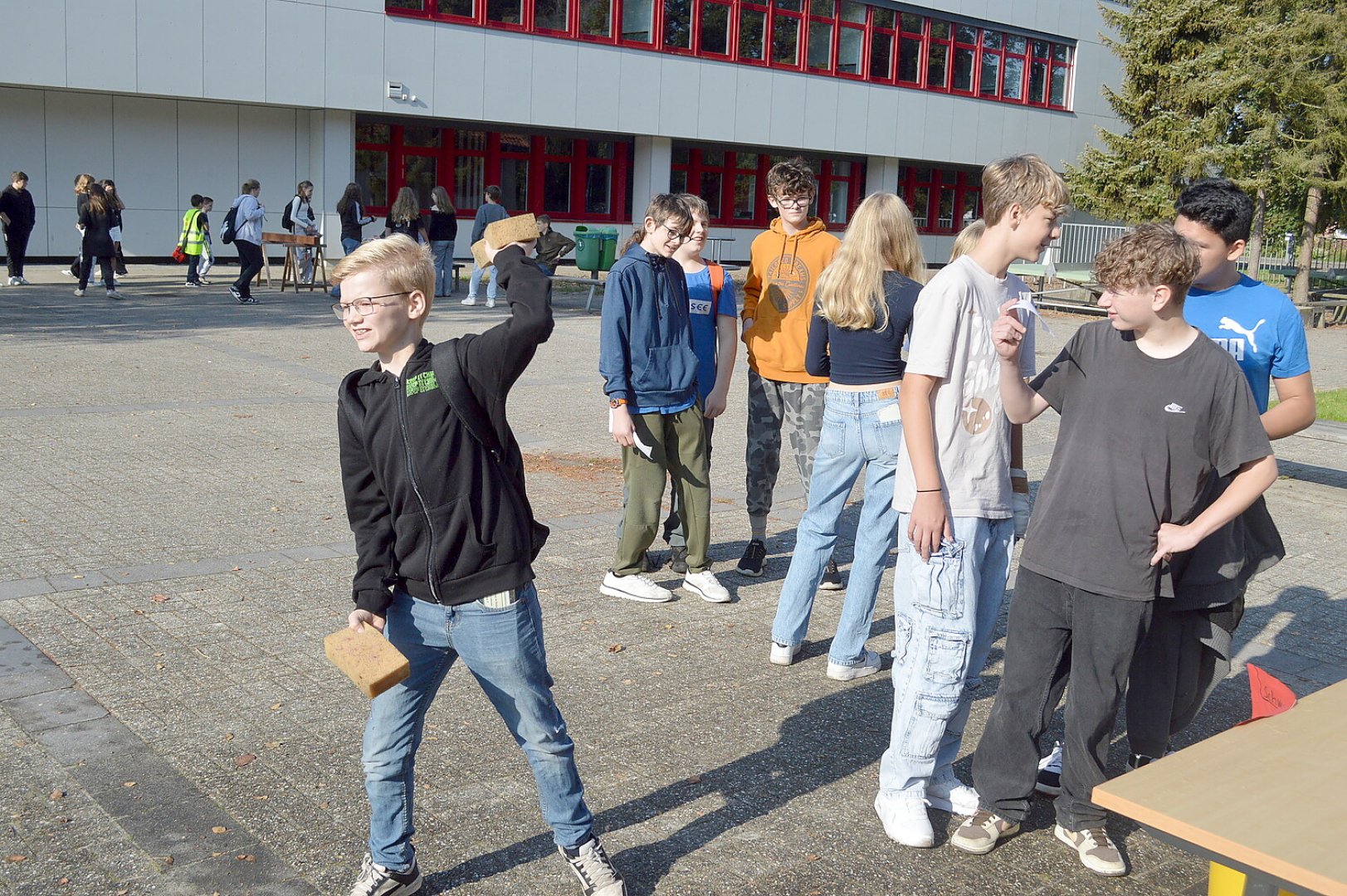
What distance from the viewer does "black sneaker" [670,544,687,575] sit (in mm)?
6508

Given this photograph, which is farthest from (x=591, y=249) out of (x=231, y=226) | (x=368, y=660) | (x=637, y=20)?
(x=368, y=660)

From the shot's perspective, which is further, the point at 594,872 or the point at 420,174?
the point at 420,174

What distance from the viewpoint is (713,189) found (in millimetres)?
34750

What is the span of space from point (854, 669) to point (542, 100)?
25840 mm

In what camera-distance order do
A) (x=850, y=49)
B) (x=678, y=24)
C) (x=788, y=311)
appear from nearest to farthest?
1. (x=788, y=311)
2. (x=678, y=24)
3. (x=850, y=49)

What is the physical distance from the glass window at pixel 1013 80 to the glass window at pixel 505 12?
1723 cm

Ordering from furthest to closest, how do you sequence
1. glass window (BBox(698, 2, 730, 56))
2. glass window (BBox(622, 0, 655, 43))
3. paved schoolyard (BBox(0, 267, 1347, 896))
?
glass window (BBox(698, 2, 730, 56))
glass window (BBox(622, 0, 655, 43))
paved schoolyard (BBox(0, 267, 1347, 896))

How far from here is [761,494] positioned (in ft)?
21.6

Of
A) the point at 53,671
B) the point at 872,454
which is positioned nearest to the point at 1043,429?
the point at 872,454

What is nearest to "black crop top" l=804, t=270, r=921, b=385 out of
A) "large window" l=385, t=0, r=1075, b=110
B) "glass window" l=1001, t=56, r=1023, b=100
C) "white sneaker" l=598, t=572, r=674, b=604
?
"white sneaker" l=598, t=572, r=674, b=604

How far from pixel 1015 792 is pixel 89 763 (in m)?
2.94

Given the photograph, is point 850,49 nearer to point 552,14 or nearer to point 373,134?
point 552,14

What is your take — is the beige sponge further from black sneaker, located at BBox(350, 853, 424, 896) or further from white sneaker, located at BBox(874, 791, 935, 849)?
white sneaker, located at BBox(874, 791, 935, 849)

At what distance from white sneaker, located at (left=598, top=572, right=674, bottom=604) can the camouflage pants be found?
32.2 inches
